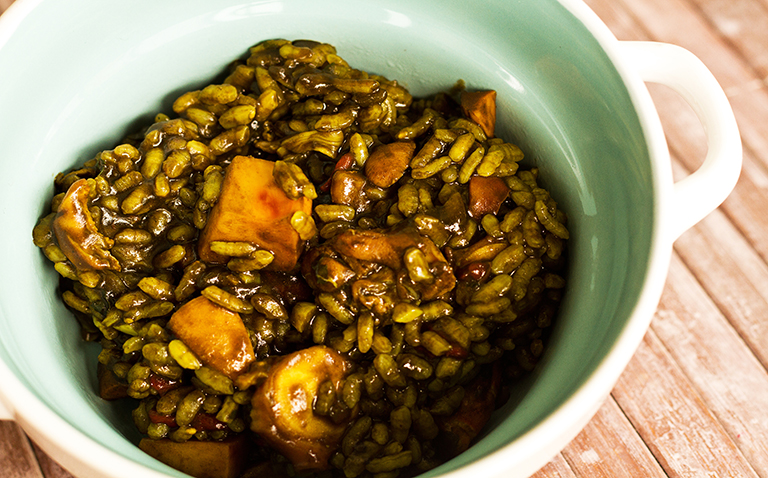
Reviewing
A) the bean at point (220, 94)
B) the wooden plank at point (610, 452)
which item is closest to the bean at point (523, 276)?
the wooden plank at point (610, 452)

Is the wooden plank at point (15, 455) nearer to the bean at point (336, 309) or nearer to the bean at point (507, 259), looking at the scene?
the bean at point (336, 309)

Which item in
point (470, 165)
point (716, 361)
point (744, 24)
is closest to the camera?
point (470, 165)

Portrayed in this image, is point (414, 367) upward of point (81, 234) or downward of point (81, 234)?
downward

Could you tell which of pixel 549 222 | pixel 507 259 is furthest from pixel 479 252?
pixel 549 222

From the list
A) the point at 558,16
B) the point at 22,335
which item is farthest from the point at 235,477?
the point at 558,16

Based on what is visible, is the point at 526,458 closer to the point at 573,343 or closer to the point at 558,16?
the point at 573,343

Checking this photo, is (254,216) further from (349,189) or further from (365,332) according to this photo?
(365,332)

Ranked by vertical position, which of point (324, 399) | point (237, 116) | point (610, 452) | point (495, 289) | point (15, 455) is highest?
point (237, 116)
